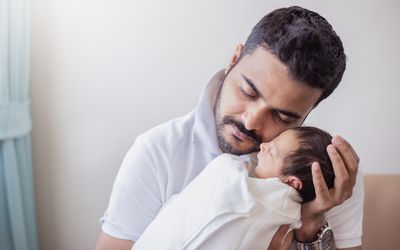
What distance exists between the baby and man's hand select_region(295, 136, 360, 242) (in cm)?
3

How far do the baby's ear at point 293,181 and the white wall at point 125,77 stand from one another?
2.41 ft

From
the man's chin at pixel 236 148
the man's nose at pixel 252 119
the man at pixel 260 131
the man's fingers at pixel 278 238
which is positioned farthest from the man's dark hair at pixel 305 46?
the man's fingers at pixel 278 238

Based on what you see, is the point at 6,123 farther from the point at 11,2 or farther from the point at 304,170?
the point at 304,170

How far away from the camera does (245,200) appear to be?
883 millimetres

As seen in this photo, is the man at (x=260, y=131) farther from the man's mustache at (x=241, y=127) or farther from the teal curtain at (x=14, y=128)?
the teal curtain at (x=14, y=128)

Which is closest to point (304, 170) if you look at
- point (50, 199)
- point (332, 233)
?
point (332, 233)

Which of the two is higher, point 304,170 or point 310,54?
point 310,54

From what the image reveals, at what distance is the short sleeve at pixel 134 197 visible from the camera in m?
1.08

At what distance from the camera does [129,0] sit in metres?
1.54

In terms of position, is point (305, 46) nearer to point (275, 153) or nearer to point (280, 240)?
point (275, 153)

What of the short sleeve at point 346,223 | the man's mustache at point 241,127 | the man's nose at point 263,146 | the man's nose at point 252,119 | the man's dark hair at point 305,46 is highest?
the man's dark hair at point 305,46

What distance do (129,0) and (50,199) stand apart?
0.88 meters

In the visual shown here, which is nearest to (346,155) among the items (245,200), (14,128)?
(245,200)

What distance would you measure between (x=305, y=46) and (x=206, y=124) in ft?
1.11
